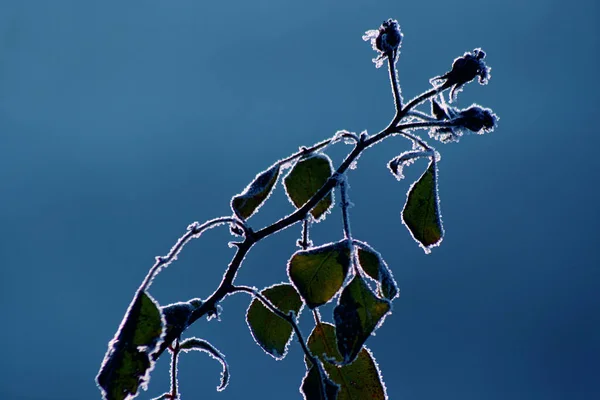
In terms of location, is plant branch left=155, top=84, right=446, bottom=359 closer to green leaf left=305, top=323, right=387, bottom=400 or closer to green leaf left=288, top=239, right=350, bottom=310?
green leaf left=288, top=239, right=350, bottom=310

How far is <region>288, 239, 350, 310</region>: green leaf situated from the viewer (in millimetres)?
777

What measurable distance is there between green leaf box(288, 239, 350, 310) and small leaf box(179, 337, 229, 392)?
0.52ft

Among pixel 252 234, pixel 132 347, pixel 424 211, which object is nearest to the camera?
pixel 132 347

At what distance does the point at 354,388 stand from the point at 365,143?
1.19ft

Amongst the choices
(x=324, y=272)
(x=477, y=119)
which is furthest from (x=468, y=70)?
(x=324, y=272)

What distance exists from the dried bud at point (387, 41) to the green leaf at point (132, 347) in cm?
43

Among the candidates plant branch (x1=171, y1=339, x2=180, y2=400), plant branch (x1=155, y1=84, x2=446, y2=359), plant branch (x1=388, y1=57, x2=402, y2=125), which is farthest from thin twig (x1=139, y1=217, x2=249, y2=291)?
plant branch (x1=388, y1=57, x2=402, y2=125)

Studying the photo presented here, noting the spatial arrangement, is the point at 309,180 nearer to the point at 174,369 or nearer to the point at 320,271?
the point at 320,271

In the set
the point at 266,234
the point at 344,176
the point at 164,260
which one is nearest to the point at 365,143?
the point at 344,176

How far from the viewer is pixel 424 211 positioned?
2.83 ft

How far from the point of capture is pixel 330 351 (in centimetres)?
96

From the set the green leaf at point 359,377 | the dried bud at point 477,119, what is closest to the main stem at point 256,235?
the dried bud at point 477,119

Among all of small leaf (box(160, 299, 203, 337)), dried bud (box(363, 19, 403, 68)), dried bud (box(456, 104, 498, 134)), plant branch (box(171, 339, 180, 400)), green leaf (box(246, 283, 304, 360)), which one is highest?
dried bud (box(363, 19, 403, 68))

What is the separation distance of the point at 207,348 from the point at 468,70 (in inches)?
19.3
